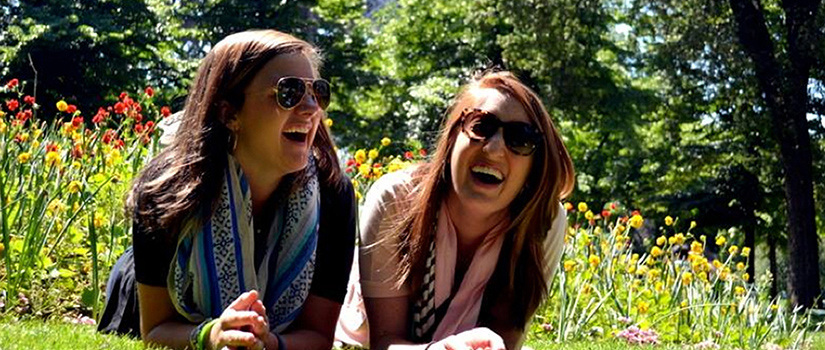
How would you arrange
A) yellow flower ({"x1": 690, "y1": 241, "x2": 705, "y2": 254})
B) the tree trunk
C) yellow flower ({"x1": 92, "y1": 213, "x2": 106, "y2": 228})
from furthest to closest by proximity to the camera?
the tree trunk, yellow flower ({"x1": 690, "y1": 241, "x2": 705, "y2": 254}), yellow flower ({"x1": 92, "y1": 213, "x2": 106, "y2": 228})

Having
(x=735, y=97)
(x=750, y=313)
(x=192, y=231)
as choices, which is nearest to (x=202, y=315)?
(x=192, y=231)

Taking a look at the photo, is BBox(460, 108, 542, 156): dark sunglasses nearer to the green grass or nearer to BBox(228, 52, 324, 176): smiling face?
BBox(228, 52, 324, 176): smiling face

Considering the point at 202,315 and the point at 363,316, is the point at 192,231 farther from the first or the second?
the point at 363,316

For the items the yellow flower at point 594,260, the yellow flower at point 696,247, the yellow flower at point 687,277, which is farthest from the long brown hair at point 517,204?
the yellow flower at point 696,247

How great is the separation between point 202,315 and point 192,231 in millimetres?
224

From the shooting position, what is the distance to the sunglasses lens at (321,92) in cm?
284

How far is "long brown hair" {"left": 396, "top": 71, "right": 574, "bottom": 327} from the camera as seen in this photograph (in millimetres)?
3121

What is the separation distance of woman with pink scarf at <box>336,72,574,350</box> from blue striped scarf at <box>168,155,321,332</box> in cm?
27

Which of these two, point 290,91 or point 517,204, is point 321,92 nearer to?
point 290,91

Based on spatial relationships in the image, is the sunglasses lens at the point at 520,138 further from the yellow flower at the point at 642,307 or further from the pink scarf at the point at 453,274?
the yellow flower at the point at 642,307

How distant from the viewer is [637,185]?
25625 millimetres

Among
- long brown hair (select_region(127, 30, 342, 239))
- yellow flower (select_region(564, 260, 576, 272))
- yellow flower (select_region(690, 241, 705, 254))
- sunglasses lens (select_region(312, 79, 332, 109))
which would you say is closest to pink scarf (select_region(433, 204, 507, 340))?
sunglasses lens (select_region(312, 79, 332, 109))

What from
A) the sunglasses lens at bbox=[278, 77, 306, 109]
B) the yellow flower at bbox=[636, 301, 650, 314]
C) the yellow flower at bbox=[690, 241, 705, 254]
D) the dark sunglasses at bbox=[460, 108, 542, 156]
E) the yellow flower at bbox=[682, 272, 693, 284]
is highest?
the sunglasses lens at bbox=[278, 77, 306, 109]

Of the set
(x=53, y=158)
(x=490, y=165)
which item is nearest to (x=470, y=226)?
(x=490, y=165)
